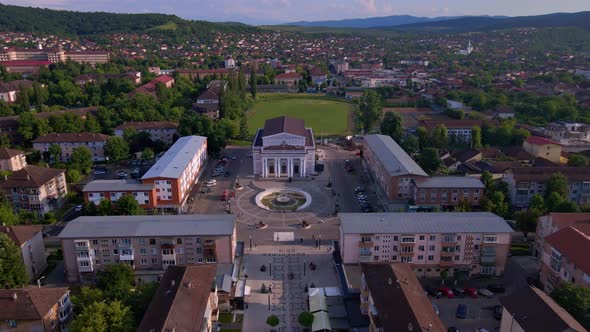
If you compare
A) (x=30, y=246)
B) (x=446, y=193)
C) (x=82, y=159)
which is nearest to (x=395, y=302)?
(x=446, y=193)

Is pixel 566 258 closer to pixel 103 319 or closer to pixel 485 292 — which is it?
pixel 485 292

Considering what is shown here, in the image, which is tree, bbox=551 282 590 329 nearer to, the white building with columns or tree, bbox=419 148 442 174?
tree, bbox=419 148 442 174

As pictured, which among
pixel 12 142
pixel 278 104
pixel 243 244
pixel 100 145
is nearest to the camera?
pixel 243 244

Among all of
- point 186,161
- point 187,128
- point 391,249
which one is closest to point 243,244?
point 391,249

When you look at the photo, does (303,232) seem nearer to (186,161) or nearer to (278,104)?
(186,161)

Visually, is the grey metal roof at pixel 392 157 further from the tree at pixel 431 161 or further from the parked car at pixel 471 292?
the parked car at pixel 471 292

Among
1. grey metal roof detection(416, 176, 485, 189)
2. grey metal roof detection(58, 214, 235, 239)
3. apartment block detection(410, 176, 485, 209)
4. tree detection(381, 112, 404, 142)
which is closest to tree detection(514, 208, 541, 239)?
apartment block detection(410, 176, 485, 209)
